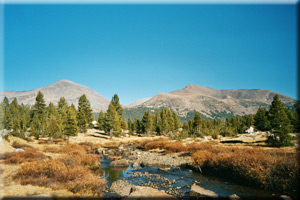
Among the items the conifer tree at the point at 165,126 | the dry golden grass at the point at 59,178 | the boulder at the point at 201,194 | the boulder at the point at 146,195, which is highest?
the dry golden grass at the point at 59,178

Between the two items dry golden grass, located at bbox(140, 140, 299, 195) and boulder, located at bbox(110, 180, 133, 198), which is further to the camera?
boulder, located at bbox(110, 180, 133, 198)

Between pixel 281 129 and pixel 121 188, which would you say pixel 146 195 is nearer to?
pixel 121 188

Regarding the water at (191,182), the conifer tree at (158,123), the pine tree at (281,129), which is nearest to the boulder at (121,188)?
the water at (191,182)

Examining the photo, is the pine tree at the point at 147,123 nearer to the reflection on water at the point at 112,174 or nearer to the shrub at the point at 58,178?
the reflection on water at the point at 112,174

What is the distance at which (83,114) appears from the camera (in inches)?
2485

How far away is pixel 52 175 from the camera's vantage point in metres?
12.1

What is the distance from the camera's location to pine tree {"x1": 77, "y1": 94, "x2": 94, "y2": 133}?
203ft

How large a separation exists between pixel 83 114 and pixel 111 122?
14.0m

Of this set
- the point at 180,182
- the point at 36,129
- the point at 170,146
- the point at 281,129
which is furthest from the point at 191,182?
the point at 36,129

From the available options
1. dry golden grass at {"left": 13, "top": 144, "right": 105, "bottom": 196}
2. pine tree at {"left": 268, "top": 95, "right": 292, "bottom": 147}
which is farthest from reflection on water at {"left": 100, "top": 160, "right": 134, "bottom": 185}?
pine tree at {"left": 268, "top": 95, "right": 292, "bottom": 147}

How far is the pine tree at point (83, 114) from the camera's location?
61.8 metres

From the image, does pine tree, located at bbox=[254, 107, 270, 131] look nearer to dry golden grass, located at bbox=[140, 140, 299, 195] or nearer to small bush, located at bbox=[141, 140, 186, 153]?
small bush, located at bbox=[141, 140, 186, 153]

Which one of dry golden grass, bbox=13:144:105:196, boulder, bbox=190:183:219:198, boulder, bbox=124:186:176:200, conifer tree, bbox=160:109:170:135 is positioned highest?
dry golden grass, bbox=13:144:105:196

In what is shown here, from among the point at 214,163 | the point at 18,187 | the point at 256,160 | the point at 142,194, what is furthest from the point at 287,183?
the point at 18,187
